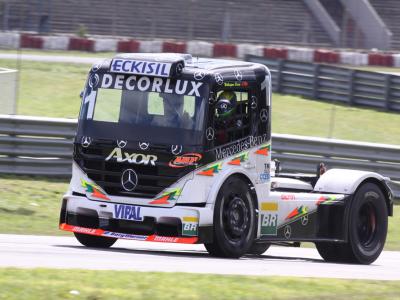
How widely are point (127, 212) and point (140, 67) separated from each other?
148 centimetres

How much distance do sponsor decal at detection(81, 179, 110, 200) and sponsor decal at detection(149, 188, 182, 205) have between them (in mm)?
531

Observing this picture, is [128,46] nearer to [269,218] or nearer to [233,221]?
[269,218]

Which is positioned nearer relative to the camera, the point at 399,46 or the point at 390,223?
the point at 390,223

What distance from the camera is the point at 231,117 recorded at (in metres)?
10.4

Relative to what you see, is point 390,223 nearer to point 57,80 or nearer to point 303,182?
point 303,182

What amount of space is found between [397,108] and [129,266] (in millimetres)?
17737

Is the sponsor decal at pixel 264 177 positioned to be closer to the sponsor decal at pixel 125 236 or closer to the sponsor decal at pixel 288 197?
the sponsor decal at pixel 288 197

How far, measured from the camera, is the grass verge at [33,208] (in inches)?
501

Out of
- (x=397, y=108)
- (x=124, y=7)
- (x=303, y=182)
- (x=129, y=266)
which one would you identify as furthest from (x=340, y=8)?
(x=129, y=266)

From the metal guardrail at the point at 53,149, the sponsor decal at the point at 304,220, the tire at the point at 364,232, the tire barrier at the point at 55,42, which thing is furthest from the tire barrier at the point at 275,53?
the sponsor decal at the point at 304,220

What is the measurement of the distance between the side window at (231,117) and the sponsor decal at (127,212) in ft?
3.40

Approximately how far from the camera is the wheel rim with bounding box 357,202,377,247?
1199cm

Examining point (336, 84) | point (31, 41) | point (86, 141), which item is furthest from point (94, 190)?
point (31, 41)

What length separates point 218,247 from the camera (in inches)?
402
